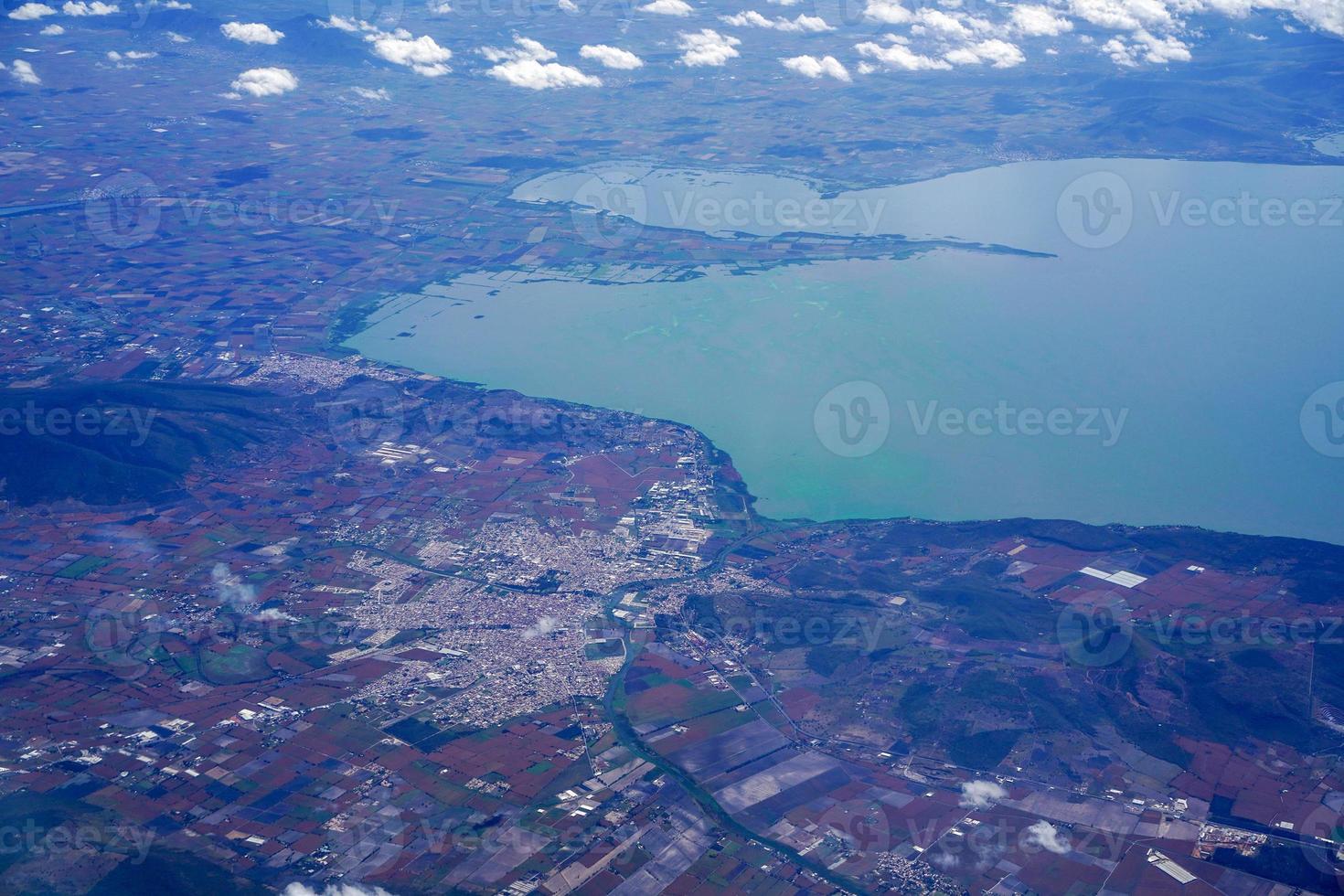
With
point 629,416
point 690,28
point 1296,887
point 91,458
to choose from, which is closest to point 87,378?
point 91,458
